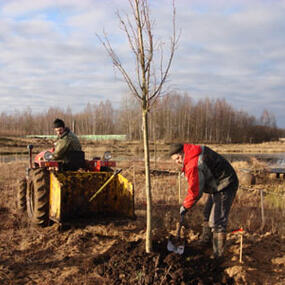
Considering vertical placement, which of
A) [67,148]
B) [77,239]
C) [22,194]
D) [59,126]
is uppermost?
[59,126]

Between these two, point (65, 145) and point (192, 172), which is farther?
point (65, 145)

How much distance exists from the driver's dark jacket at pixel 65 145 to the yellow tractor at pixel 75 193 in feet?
0.52

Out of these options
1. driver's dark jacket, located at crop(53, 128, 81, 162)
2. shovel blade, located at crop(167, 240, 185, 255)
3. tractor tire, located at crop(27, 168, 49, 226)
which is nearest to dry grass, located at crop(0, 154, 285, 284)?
tractor tire, located at crop(27, 168, 49, 226)

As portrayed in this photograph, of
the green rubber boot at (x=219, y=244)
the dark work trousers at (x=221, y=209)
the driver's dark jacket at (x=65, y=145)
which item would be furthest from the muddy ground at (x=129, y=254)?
the driver's dark jacket at (x=65, y=145)

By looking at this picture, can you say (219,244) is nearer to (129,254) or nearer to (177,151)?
(129,254)

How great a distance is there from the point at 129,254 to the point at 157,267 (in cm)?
47

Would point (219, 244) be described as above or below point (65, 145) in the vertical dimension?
below

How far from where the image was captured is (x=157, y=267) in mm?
3938

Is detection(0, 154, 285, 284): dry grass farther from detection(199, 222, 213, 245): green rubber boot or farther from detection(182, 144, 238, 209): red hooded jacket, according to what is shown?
detection(182, 144, 238, 209): red hooded jacket

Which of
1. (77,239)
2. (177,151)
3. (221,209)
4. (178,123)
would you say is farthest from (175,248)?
(178,123)

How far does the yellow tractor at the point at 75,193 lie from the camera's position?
565cm

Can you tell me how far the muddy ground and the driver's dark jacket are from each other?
1.23 metres

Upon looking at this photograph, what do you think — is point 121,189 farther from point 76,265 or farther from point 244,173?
point 244,173

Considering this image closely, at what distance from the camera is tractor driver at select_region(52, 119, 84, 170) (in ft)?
19.5
